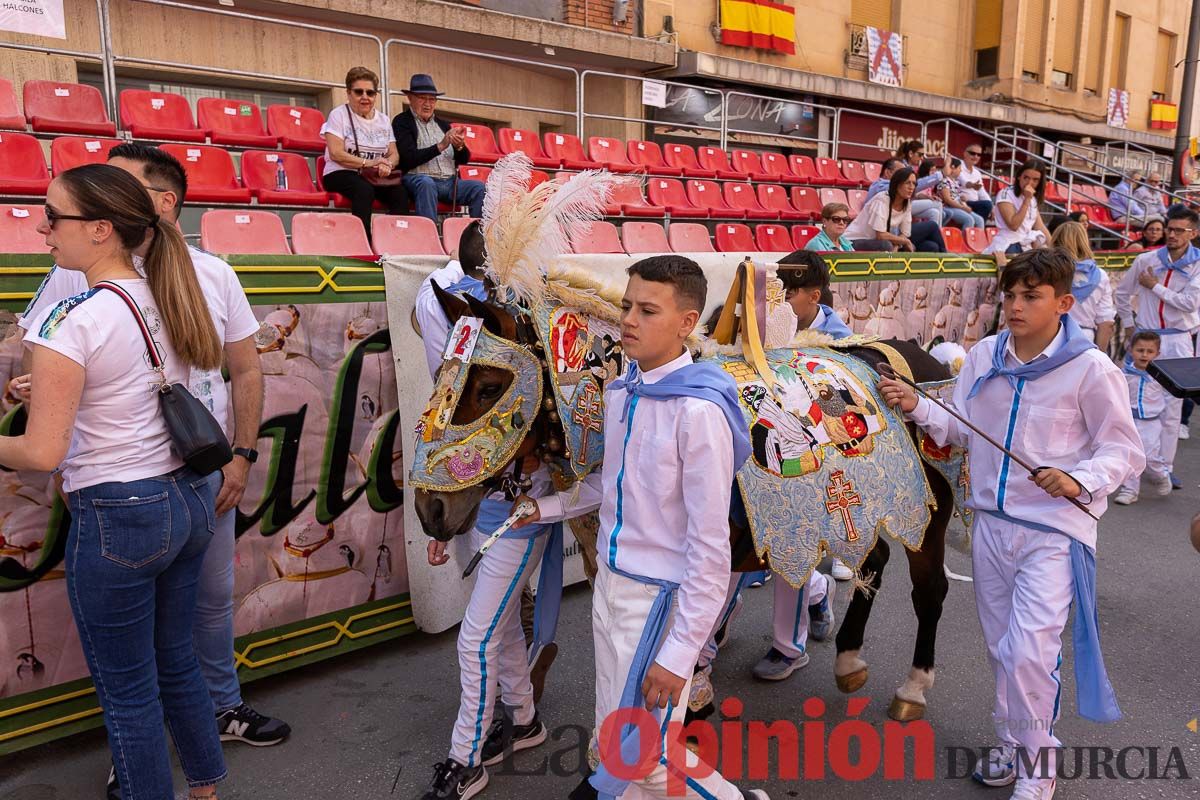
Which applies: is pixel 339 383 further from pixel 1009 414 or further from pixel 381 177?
pixel 381 177

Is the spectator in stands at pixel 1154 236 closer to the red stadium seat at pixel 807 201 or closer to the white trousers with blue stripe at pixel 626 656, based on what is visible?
the red stadium seat at pixel 807 201

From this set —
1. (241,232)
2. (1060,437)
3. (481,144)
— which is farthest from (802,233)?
(1060,437)

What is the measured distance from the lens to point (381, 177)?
7.15m

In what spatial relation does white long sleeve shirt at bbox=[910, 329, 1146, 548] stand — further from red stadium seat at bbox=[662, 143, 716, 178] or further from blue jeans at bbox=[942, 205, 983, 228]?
blue jeans at bbox=[942, 205, 983, 228]

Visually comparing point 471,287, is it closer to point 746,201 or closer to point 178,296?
point 178,296

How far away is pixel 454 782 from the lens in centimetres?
286

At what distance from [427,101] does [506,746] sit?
5794mm

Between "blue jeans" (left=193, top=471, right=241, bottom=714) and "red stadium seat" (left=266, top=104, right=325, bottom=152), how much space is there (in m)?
6.01

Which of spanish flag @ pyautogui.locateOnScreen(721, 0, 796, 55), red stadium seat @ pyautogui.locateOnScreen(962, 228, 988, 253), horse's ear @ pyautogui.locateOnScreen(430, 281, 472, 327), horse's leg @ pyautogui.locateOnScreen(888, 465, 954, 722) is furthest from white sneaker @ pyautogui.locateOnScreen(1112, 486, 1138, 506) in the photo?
spanish flag @ pyautogui.locateOnScreen(721, 0, 796, 55)

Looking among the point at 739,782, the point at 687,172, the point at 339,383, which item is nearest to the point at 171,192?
the point at 339,383

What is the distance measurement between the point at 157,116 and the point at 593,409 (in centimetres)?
673

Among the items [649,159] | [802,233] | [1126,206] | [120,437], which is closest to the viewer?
[120,437]

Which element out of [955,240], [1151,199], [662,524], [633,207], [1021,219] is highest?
[1151,199]

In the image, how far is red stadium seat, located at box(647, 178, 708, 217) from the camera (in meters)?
10.3
